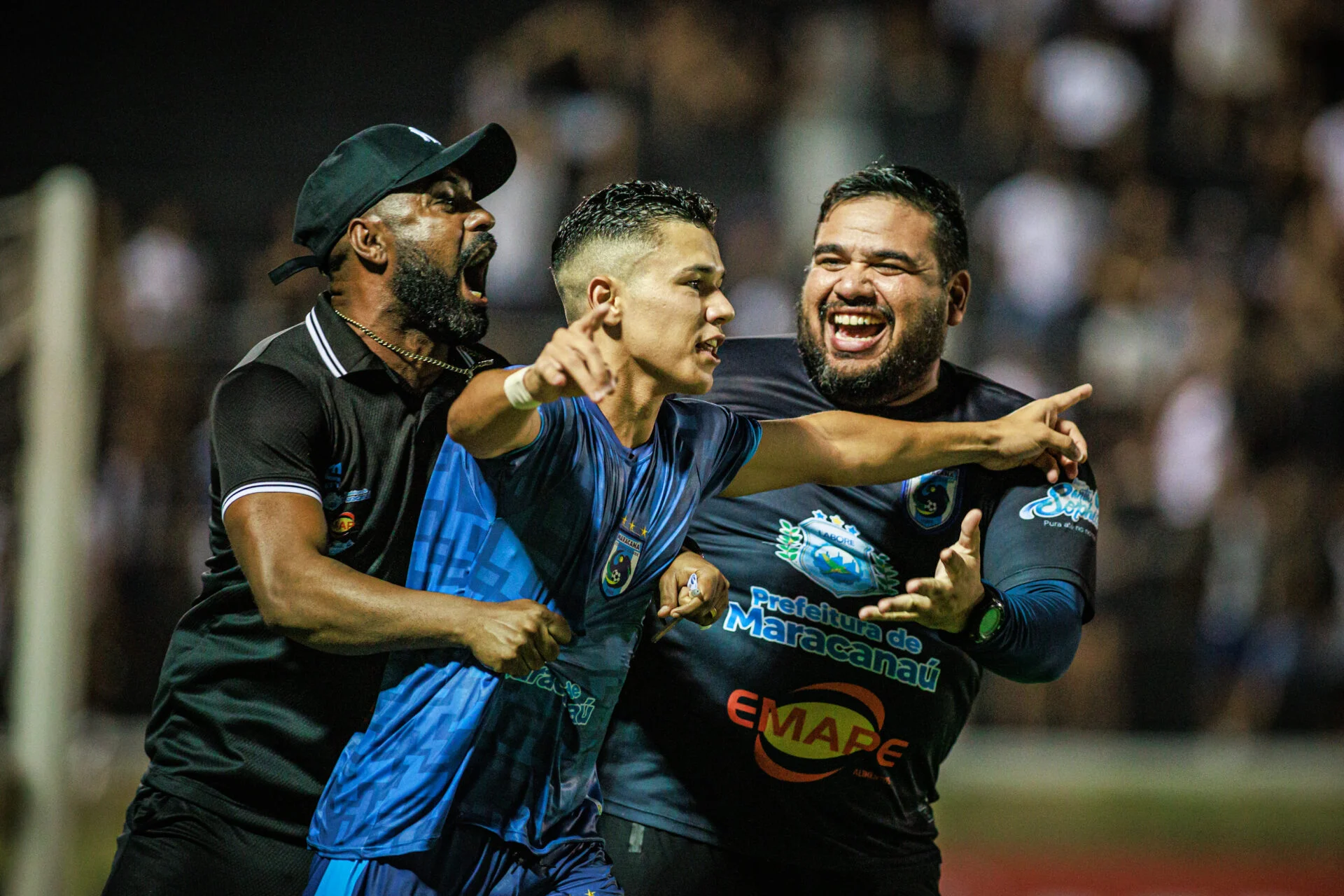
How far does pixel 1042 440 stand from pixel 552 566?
56.7 inches

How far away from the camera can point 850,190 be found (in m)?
4.39

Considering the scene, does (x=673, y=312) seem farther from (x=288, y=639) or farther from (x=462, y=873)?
(x=462, y=873)

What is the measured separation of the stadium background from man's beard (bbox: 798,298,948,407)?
4866 mm

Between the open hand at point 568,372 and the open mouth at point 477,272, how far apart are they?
2.65 ft

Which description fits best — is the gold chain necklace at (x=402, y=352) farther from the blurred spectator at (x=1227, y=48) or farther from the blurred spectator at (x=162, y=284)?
the blurred spectator at (x=1227, y=48)

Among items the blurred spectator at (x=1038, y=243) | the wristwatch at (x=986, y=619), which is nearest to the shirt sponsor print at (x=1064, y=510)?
the wristwatch at (x=986, y=619)

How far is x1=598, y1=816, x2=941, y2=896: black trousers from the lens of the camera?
13.5 feet

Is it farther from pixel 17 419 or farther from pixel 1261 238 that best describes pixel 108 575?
pixel 1261 238

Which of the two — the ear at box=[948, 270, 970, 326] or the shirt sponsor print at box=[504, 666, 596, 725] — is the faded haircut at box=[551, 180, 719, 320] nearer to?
the shirt sponsor print at box=[504, 666, 596, 725]

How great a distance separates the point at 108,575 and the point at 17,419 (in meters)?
1.65

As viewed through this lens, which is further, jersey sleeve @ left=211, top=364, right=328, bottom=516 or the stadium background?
the stadium background

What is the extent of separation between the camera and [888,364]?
4.28 meters

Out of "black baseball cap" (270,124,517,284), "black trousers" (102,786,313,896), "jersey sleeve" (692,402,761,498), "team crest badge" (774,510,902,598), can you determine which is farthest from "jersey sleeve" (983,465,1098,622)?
"black trousers" (102,786,313,896)

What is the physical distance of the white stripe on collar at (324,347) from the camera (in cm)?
348
